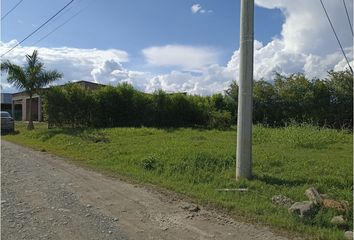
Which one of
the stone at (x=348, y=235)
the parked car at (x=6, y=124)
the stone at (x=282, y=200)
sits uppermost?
the parked car at (x=6, y=124)

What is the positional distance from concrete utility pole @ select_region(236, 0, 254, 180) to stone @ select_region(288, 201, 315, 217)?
250 cm

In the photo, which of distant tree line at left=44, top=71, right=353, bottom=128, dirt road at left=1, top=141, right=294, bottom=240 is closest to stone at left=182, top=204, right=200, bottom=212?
dirt road at left=1, top=141, right=294, bottom=240

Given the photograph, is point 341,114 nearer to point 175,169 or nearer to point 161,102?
point 161,102

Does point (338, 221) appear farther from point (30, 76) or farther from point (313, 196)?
point (30, 76)

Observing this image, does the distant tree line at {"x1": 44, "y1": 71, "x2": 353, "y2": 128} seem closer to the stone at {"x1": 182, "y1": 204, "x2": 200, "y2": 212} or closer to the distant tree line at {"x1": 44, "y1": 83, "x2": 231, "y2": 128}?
the distant tree line at {"x1": 44, "y1": 83, "x2": 231, "y2": 128}

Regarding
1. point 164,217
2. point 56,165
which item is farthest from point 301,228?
point 56,165

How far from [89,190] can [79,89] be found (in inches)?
748

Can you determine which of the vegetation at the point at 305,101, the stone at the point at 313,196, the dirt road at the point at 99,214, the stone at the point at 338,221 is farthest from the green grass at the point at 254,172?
the vegetation at the point at 305,101

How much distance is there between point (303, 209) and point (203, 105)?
26.7 m

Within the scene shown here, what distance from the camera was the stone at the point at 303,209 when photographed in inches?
270

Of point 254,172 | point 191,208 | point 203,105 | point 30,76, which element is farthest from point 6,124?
point 191,208

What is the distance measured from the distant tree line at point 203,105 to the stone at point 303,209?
21532mm

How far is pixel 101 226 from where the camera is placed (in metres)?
6.55

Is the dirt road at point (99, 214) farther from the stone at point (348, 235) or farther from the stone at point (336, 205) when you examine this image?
the stone at point (336, 205)
